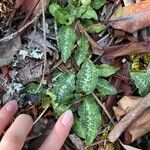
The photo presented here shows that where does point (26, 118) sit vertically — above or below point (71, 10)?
below

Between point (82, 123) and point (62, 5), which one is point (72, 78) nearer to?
point (82, 123)

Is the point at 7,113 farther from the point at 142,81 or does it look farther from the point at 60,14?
the point at 142,81

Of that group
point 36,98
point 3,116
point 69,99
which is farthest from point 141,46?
point 3,116

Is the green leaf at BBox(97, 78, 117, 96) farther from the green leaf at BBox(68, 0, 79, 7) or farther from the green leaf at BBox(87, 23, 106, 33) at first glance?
the green leaf at BBox(68, 0, 79, 7)

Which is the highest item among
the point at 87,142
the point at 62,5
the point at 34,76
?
the point at 62,5

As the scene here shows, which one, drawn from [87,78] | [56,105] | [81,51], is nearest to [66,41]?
[81,51]

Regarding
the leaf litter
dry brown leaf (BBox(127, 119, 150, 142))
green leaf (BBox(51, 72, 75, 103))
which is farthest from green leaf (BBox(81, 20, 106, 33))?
dry brown leaf (BBox(127, 119, 150, 142))

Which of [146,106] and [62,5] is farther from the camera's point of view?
[62,5]
